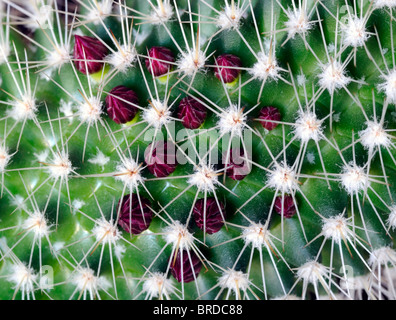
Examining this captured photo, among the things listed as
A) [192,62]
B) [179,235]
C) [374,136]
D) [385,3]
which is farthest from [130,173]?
[385,3]

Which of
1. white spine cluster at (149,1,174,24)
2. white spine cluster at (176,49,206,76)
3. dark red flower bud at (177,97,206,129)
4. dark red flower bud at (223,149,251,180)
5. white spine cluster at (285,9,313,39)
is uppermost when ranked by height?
white spine cluster at (149,1,174,24)

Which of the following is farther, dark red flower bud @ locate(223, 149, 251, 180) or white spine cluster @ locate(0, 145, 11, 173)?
white spine cluster @ locate(0, 145, 11, 173)

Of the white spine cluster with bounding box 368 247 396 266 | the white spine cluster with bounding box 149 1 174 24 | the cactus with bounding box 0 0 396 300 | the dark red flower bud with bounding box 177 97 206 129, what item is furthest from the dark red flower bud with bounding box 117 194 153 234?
the white spine cluster with bounding box 368 247 396 266

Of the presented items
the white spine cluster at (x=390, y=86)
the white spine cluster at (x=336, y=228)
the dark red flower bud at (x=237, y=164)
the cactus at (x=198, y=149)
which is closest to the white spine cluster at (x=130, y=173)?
the cactus at (x=198, y=149)

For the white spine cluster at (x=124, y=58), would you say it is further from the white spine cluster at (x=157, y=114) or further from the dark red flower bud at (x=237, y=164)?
the dark red flower bud at (x=237, y=164)

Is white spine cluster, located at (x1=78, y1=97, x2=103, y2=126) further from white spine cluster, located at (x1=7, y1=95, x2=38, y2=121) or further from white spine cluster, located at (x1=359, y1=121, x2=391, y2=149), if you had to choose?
white spine cluster, located at (x1=359, y1=121, x2=391, y2=149)
